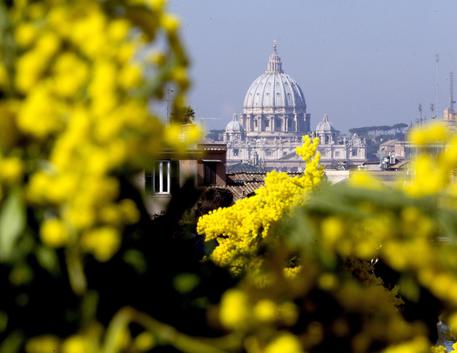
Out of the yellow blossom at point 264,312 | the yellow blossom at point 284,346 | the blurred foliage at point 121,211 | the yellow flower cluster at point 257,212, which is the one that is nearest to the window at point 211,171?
the yellow flower cluster at point 257,212

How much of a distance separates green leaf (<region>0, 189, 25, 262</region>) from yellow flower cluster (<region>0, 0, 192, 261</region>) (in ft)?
0.06

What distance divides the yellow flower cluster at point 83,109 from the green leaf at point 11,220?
0.06 ft

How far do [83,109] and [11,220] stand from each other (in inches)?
6.4

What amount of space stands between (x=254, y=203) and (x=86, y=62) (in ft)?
19.7

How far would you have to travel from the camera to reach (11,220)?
57.2 inches

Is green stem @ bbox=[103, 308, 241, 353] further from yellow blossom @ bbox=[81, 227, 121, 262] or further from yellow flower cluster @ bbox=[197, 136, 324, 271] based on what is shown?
yellow flower cluster @ bbox=[197, 136, 324, 271]

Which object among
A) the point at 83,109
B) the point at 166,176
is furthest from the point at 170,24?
the point at 166,176

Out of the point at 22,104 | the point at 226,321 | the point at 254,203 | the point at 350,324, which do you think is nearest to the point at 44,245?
the point at 22,104

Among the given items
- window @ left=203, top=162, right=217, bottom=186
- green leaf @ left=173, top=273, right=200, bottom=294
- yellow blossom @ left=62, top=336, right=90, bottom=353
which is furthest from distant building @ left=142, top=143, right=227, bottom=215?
window @ left=203, top=162, right=217, bottom=186

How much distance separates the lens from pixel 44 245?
1562mm

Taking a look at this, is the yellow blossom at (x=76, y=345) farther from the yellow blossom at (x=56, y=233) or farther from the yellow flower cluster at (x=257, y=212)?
the yellow flower cluster at (x=257, y=212)

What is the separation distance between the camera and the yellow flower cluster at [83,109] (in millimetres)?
1365

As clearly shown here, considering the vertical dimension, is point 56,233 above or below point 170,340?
above

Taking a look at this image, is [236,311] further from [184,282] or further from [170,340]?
[184,282]
